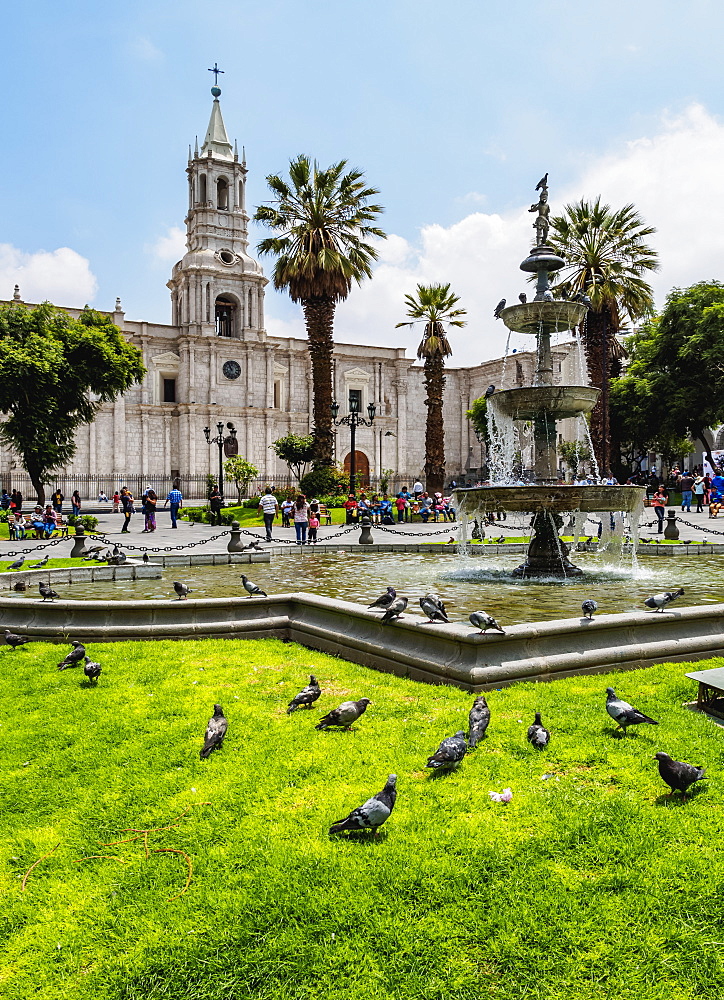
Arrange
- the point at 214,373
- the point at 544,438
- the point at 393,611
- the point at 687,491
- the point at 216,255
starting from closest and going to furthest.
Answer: the point at 393,611 → the point at 544,438 → the point at 687,491 → the point at 214,373 → the point at 216,255

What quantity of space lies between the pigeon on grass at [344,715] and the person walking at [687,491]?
2544 cm

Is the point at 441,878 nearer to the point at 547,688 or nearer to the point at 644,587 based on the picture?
the point at 547,688

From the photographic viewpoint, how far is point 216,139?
52.2m

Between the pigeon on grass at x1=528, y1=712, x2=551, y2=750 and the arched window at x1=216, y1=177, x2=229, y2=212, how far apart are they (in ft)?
178

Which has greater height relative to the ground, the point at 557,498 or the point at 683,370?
the point at 683,370

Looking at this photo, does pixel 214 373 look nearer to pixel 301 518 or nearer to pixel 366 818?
pixel 301 518

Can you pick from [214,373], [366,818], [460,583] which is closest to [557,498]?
[460,583]

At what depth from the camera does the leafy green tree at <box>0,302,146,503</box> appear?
2377cm

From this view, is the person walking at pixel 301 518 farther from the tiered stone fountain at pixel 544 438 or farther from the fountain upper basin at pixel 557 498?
the fountain upper basin at pixel 557 498

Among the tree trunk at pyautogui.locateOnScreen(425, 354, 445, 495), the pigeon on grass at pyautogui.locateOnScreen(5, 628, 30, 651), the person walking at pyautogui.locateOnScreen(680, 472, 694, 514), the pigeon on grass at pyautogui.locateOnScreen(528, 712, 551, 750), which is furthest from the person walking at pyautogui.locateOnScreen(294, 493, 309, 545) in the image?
the tree trunk at pyautogui.locateOnScreen(425, 354, 445, 495)

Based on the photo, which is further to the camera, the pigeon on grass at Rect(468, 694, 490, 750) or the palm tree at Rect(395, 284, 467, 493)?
the palm tree at Rect(395, 284, 467, 493)

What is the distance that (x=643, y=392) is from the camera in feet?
117

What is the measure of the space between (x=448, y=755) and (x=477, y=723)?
1.35 feet

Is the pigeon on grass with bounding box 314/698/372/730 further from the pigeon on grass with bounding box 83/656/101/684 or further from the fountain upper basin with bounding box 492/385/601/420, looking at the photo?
the fountain upper basin with bounding box 492/385/601/420
